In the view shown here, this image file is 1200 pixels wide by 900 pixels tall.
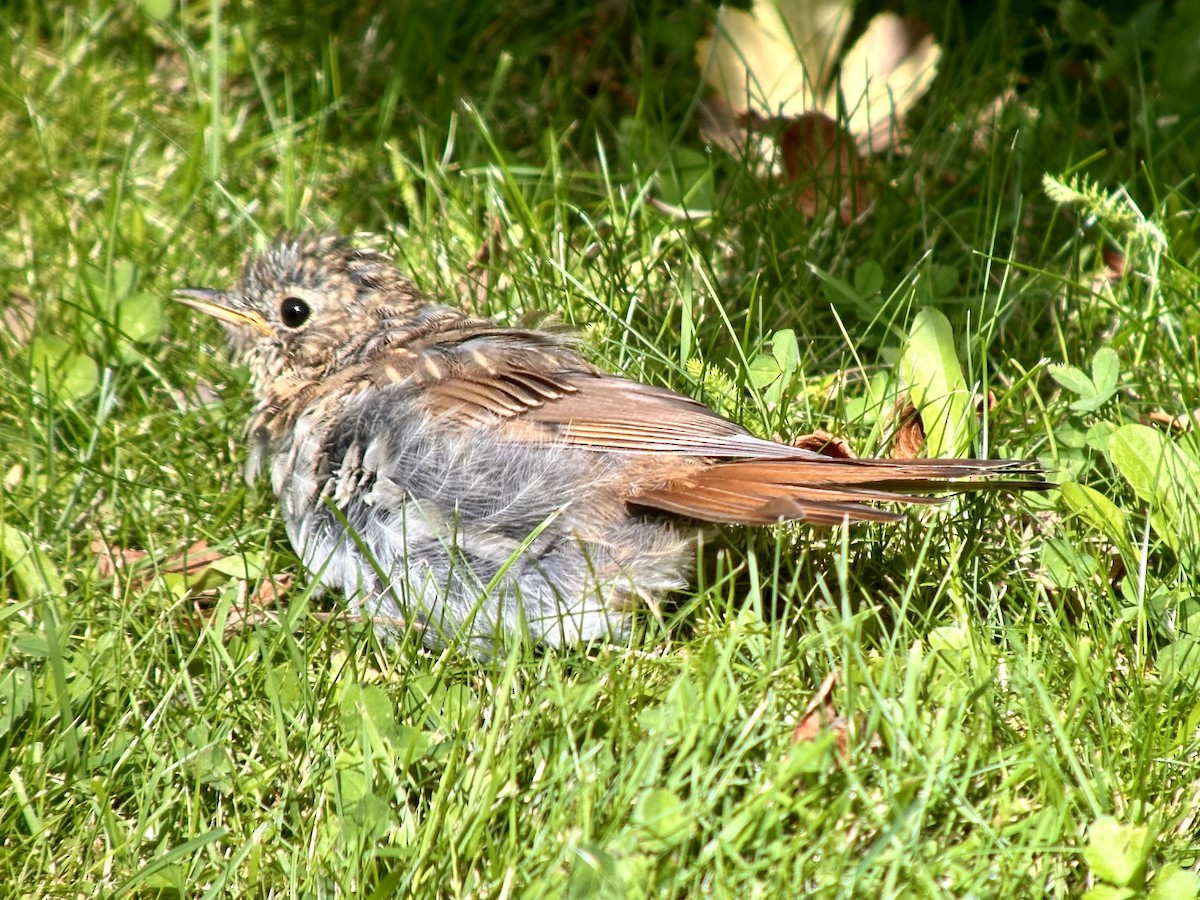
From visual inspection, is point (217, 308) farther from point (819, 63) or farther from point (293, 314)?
point (819, 63)

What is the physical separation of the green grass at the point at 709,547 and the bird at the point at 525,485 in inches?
5.1

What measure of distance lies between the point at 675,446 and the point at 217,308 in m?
1.63

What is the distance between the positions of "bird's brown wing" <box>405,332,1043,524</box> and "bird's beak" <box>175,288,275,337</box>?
71cm

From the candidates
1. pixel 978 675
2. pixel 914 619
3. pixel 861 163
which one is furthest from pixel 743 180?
pixel 978 675

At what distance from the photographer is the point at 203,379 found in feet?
14.1

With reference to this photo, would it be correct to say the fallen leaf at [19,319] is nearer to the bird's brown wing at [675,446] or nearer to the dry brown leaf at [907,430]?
the bird's brown wing at [675,446]

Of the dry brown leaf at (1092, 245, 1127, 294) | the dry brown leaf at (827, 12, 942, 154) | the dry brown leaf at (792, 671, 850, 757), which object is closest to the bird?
the dry brown leaf at (792, 671, 850, 757)

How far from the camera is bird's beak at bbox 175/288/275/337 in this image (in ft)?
13.0

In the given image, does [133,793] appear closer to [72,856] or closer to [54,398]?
[72,856]

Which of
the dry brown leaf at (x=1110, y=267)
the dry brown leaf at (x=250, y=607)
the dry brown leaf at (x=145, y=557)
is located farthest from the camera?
the dry brown leaf at (x=1110, y=267)

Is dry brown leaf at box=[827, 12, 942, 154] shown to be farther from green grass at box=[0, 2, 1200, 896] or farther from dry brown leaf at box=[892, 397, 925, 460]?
dry brown leaf at box=[892, 397, 925, 460]

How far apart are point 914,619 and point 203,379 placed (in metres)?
2.41

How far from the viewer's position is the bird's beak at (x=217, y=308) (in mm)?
3977

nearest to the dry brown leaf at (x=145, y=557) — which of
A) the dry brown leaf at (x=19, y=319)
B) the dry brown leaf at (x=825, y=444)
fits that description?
the dry brown leaf at (x=19, y=319)
